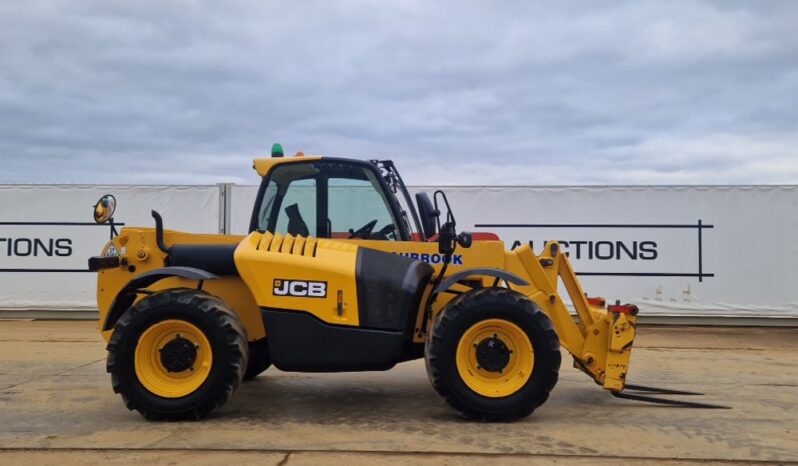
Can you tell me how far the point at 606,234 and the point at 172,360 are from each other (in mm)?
9411

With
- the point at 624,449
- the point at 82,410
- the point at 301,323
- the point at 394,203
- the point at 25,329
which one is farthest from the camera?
the point at 25,329

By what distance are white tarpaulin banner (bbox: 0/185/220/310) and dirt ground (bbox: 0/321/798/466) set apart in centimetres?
537

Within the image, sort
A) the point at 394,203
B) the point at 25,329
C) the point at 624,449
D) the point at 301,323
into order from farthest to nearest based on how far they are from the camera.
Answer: the point at 25,329, the point at 394,203, the point at 301,323, the point at 624,449

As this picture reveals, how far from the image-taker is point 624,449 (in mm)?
4684

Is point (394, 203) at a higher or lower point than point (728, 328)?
higher

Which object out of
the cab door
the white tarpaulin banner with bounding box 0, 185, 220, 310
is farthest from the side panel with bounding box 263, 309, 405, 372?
the white tarpaulin banner with bounding box 0, 185, 220, 310

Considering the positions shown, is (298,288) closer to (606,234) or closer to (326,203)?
(326,203)

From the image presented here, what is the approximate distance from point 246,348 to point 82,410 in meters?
1.68

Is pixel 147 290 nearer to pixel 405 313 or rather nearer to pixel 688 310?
pixel 405 313

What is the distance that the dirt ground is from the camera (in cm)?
453

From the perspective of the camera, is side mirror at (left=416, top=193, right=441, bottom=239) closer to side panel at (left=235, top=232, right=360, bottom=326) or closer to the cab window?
the cab window

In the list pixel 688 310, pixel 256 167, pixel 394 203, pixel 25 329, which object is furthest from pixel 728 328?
pixel 25 329

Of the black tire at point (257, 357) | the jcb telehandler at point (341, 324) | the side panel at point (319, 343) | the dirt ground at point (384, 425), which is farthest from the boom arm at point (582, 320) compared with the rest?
the black tire at point (257, 357)

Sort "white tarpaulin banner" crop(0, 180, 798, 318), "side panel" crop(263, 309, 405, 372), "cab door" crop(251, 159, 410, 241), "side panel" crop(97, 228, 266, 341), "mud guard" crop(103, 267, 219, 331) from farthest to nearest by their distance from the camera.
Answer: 1. "white tarpaulin banner" crop(0, 180, 798, 318)
2. "cab door" crop(251, 159, 410, 241)
3. "side panel" crop(97, 228, 266, 341)
4. "mud guard" crop(103, 267, 219, 331)
5. "side panel" crop(263, 309, 405, 372)
